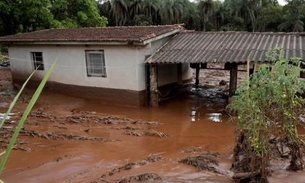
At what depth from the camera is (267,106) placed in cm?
522

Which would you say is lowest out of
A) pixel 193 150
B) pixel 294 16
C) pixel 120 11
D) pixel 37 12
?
pixel 193 150

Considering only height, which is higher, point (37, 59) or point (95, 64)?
point (37, 59)

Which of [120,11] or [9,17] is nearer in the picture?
[9,17]

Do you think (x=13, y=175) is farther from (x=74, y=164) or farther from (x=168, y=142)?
(x=168, y=142)

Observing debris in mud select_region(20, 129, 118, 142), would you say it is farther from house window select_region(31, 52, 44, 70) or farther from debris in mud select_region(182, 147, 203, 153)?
house window select_region(31, 52, 44, 70)

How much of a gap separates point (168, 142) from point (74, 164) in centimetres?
266

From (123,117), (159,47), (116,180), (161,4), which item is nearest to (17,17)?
(159,47)

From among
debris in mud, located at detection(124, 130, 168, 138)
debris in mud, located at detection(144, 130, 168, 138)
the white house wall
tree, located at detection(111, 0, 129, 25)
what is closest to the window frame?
the white house wall

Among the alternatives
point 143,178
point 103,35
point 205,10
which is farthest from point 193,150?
point 205,10

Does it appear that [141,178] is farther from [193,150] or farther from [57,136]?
[57,136]

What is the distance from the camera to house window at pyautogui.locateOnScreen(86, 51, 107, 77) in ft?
42.7

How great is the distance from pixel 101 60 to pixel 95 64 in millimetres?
391

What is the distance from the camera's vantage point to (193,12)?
153 ft

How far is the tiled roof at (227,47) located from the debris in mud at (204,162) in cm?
453
